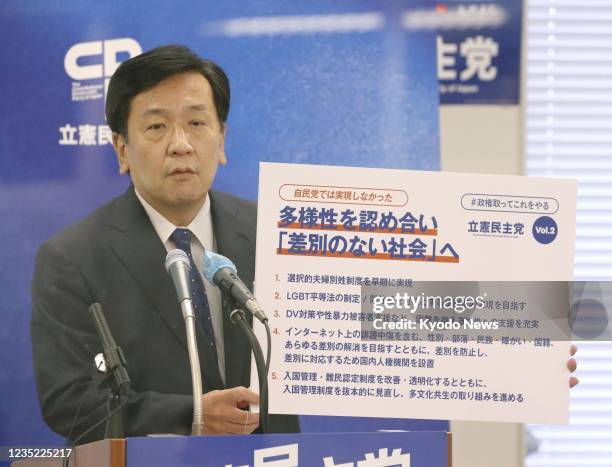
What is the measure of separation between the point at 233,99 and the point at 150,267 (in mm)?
758

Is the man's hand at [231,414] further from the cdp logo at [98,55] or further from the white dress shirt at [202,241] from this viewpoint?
the cdp logo at [98,55]

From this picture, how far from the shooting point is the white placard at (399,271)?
2584 millimetres

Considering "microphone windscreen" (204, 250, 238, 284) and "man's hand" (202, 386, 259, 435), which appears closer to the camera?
"microphone windscreen" (204, 250, 238, 284)

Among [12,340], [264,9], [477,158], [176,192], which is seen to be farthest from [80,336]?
[477,158]

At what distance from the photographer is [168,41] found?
3.68 m

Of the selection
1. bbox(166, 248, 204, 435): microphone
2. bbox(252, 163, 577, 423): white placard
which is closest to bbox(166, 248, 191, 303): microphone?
bbox(166, 248, 204, 435): microphone

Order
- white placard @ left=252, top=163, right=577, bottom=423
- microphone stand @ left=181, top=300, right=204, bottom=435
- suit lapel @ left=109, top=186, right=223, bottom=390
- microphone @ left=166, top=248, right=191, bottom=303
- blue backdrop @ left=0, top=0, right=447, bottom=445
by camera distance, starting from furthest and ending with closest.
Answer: blue backdrop @ left=0, top=0, right=447, bottom=445 → suit lapel @ left=109, top=186, right=223, bottom=390 → white placard @ left=252, top=163, right=577, bottom=423 → microphone @ left=166, top=248, right=191, bottom=303 → microphone stand @ left=181, top=300, right=204, bottom=435

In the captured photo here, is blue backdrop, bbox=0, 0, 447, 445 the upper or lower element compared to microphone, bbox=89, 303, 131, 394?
upper

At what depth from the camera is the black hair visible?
11.6 ft

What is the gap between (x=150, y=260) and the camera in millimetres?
3498

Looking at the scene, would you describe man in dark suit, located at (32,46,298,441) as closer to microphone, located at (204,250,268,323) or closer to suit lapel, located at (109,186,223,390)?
suit lapel, located at (109,186,223,390)

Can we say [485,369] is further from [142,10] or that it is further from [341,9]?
[142,10]

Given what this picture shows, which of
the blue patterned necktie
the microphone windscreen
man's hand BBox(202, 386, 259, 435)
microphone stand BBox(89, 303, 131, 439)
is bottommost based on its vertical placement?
man's hand BBox(202, 386, 259, 435)

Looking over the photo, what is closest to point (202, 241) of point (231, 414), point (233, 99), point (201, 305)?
point (201, 305)
